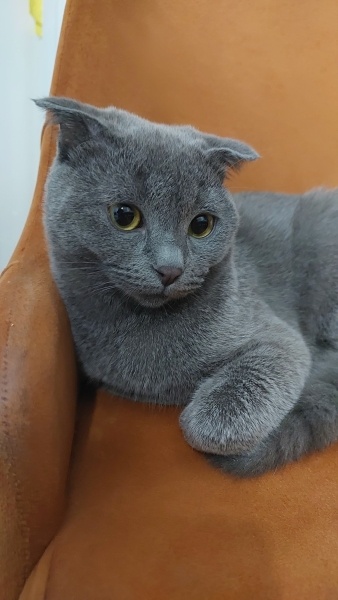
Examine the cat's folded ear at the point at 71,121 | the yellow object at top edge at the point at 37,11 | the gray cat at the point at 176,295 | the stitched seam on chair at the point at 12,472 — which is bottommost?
the stitched seam on chair at the point at 12,472

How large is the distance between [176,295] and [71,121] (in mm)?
283

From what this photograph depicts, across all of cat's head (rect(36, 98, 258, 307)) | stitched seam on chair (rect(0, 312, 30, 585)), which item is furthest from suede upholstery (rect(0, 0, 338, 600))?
cat's head (rect(36, 98, 258, 307))

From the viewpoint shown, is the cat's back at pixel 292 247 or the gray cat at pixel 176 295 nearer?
the gray cat at pixel 176 295

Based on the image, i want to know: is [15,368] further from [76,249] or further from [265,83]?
[265,83]

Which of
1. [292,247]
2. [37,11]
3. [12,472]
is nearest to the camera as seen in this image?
[12,472]

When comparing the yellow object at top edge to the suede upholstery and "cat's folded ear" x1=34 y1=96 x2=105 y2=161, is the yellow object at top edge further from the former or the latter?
"cat's folded ear" x1=34 y1=96 x2=105 y2=161

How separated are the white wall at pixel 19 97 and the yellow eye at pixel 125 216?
2.60 feet

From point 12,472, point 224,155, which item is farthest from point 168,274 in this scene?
point 12,472

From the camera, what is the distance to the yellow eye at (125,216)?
75 cm

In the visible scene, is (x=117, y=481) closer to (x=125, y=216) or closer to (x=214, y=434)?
(x=214, y=434)

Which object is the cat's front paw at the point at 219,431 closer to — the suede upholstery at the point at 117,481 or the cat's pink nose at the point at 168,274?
the suede upholstery at the point at 117,481

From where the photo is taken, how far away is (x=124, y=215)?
749 mm

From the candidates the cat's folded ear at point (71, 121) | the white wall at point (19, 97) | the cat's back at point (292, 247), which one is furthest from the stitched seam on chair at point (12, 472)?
the white wall at point (19, 97)

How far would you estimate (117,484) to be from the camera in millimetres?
755
